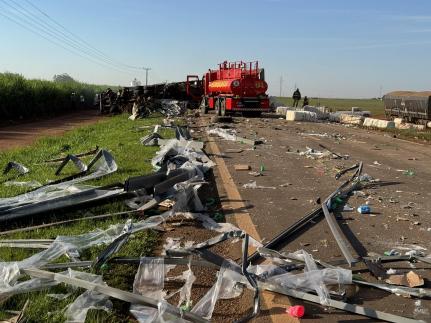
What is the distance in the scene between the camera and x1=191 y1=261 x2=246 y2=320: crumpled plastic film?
3.51 m

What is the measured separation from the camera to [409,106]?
29.3 meters

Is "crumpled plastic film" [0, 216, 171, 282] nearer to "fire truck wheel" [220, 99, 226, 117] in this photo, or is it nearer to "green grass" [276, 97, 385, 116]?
"fire truck wheel" [220, 99, 226, 117]

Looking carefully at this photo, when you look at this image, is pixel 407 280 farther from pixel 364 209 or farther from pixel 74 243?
pixel 74 243

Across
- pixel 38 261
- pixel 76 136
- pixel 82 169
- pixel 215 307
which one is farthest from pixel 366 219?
pixel 76 136

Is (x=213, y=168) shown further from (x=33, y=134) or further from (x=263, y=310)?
(x=33, y=134)

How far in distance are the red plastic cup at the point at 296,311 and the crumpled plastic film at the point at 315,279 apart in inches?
9.4

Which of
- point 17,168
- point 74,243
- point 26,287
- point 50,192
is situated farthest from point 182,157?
point 26,287

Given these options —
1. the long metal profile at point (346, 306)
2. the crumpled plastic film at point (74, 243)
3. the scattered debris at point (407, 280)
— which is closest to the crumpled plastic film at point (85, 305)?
the crumpled plastic film at point (74, 243)

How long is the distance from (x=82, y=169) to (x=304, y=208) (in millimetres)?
3938

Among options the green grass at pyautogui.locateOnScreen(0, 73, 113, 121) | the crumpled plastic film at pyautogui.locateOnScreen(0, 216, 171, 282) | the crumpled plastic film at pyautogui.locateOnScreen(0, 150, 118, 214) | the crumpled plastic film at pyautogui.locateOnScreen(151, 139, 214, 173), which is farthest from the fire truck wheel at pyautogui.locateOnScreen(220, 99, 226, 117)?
the crumpled plastic film at pyautogui.locateOnScreen(0, 216, 171, 282)

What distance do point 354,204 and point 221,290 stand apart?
381 centimetres

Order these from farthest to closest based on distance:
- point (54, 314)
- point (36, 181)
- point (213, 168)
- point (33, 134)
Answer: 1. point (33, 134)
2. point (213, 168)
3. point (36, 181)
4. point (54, 314)

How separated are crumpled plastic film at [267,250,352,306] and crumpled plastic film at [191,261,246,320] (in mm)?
280

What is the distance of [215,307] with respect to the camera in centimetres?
363
